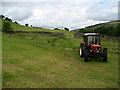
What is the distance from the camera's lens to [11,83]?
7.97 m

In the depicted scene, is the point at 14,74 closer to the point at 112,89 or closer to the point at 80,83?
the point at 80,83

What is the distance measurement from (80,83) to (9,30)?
45.6 meters

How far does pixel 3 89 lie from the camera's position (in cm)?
723

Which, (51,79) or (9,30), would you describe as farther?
(9,30)

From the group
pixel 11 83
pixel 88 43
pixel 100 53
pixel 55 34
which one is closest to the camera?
pixel 11 83

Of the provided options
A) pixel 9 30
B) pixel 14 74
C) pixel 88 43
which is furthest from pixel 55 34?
pixel 14 74

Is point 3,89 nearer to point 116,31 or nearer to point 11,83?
point 11,83

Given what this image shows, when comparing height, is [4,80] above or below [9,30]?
below

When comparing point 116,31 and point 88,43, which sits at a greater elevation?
point 116,31

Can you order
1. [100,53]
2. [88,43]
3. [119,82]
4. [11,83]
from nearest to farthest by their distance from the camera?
[11,83] < [119,82] < [100,53] < [88,43]

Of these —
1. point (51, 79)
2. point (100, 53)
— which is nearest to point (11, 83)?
point (51, 79)

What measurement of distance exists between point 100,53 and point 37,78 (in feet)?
28.8

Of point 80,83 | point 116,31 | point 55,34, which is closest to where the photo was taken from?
point 80,83

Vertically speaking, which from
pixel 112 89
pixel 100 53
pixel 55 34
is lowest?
pixel 112 89
